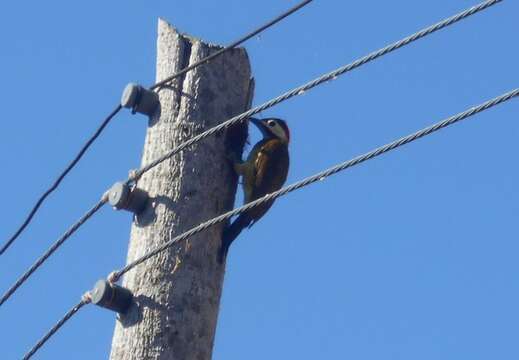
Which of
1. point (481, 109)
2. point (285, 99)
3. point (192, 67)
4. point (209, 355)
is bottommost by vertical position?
point (209, 355)

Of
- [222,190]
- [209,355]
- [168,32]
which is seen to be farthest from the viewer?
[168,32]

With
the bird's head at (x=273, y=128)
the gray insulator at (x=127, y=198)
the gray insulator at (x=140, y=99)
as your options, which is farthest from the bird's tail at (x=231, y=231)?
the bird's head at (x=273, y=128)

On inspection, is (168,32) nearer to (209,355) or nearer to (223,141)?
(223,141)

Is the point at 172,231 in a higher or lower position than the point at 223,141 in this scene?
lower

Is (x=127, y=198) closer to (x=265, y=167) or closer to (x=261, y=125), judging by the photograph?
(x=265, y=167)

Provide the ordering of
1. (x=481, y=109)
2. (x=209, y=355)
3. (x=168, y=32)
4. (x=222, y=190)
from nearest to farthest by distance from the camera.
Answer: (x=481, y=109), (x=209, y=355), (x=222, y=190), (x=168, y=32)

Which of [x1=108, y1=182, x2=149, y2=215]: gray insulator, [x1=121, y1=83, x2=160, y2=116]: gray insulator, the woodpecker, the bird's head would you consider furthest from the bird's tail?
the bird's head

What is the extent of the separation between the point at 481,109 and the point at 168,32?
6.83 feet

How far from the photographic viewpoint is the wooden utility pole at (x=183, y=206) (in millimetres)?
6289

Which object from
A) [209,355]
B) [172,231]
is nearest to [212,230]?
[172,231]

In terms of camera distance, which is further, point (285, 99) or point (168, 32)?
point (168, 32)

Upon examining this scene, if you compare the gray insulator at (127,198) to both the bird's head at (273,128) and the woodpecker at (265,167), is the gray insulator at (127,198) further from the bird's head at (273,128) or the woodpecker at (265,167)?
the bird's head at (273,128)

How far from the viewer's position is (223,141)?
7.07m

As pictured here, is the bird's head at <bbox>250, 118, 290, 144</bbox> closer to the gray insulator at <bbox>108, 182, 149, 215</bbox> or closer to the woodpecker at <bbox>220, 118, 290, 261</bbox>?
the woodpecker at <bbox>220, 118, 290, 261</bbox>
